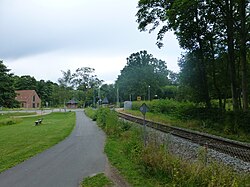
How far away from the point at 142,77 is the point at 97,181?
9286 cm

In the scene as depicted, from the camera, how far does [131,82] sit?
3883 inches

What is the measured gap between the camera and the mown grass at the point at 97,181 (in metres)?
7.05

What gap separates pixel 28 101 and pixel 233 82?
87.0m

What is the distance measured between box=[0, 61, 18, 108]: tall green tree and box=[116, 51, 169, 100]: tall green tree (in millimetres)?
39658

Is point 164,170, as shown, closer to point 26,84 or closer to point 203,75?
point 203,75

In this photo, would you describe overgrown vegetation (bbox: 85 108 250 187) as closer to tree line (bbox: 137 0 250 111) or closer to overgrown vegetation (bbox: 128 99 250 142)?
overgrown vegetation (bbox: 128 99 250 142)

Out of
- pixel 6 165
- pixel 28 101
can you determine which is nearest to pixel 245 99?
pixel 6 165

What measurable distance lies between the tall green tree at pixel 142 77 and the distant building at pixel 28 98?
95.2 ft

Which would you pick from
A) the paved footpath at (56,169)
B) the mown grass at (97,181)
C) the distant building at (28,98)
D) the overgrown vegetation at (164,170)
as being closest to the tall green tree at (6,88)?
the distant building at (28,98)

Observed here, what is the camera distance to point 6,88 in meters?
60.2

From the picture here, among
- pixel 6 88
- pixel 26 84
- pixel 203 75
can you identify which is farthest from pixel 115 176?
pixel 26 84

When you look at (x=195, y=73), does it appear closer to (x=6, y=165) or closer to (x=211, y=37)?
(x=211, y=37)

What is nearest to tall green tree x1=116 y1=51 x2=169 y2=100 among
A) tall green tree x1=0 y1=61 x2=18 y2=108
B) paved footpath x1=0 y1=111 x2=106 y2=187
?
tall green tree x1=0 y1=61 x2=18 y2=108

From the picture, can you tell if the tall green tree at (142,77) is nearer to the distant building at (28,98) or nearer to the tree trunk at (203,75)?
the distant building at (28,98)
